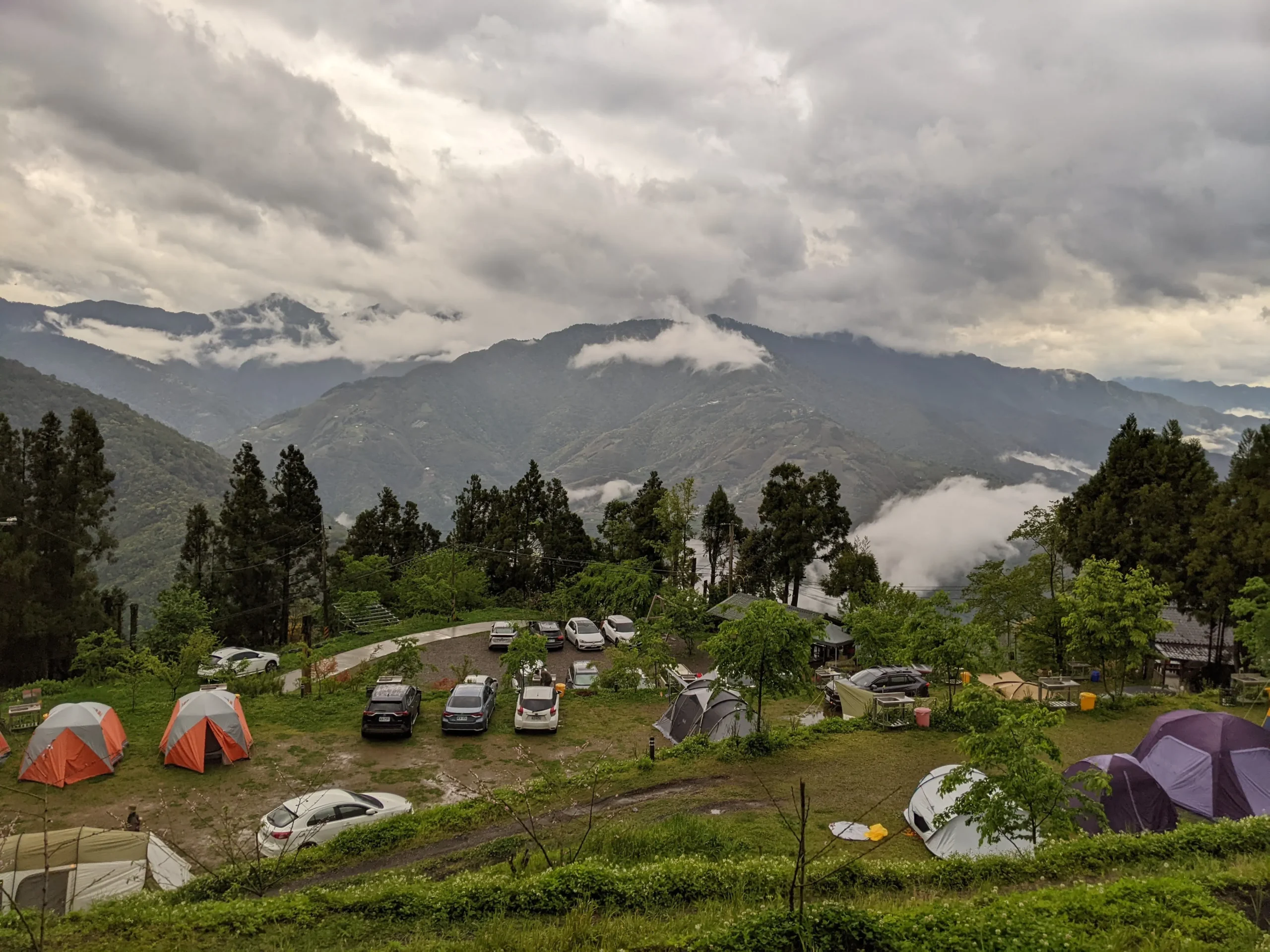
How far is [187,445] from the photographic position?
5674 inches

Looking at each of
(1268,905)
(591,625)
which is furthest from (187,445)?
(1268,905)

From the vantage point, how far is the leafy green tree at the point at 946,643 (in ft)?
59.5

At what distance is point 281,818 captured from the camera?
11.3m

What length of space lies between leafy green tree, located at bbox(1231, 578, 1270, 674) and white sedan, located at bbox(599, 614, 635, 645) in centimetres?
2114

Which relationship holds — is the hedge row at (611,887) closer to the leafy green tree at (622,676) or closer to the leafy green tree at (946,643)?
the leafy green tree at (946,643)

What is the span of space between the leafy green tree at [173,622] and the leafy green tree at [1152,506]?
38699mm

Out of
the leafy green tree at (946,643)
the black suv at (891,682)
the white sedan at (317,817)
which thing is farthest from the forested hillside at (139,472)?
the leafy green tree at (946,643)

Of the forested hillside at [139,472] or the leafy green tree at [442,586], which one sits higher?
the forested hillside at [139,472]

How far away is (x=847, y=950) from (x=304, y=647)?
2049 centimetres

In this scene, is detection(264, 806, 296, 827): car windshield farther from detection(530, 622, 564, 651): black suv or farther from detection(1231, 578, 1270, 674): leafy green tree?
detection(1231, 578, 1270, 674): leafy green tree

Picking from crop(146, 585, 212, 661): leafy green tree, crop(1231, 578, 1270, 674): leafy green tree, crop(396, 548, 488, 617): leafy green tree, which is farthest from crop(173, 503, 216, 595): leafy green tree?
crop(1231, 578, 1270, 674): leafy green tree

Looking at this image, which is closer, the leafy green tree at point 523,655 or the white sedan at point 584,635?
the leafy green tree at point 523,655

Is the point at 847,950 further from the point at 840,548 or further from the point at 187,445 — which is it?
the point at 187,445

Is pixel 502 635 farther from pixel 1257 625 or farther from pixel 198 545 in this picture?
pixel 1257 625
